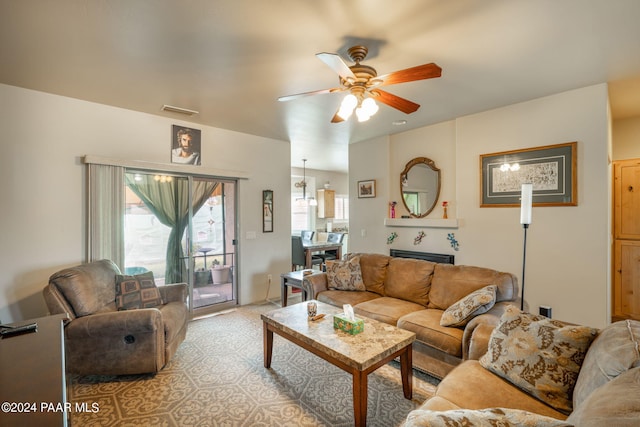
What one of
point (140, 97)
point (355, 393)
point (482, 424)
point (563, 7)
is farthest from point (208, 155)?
point (482, 424)

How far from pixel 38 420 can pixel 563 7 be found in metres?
3.20

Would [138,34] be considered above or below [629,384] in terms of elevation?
above

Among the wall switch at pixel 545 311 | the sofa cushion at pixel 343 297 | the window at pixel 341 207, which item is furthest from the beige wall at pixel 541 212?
the window at pixel 341 207

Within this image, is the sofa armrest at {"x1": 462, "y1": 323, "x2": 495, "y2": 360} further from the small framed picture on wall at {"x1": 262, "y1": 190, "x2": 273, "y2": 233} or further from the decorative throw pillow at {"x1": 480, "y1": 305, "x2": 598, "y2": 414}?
the small framed picture on wall at {"x1": 262, "y1": 190, "x2": 273, "y2": 233}

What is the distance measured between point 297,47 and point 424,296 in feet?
8.83

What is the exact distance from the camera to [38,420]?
87cm

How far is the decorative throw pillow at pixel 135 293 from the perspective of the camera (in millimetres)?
2938

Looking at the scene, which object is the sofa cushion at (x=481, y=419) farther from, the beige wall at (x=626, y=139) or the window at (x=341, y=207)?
the window at (x=341, y=207)

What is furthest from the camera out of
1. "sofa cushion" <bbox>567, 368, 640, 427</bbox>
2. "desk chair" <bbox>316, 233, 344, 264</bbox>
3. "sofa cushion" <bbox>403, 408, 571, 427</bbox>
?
"desk chair" <bbox>316, 233, 344, 264</bbox>

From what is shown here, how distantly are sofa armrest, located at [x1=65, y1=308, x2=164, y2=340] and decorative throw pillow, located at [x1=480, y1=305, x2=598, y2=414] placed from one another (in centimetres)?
251

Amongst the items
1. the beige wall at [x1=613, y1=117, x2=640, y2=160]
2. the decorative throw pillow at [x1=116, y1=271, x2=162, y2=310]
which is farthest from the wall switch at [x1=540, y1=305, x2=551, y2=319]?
the decorative throw pillow at [x1=116, y1=271, x2=162, y2=310]

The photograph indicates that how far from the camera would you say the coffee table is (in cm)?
187

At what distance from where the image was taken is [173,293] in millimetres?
3260

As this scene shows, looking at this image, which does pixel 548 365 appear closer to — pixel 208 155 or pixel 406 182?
pixel 406 182
